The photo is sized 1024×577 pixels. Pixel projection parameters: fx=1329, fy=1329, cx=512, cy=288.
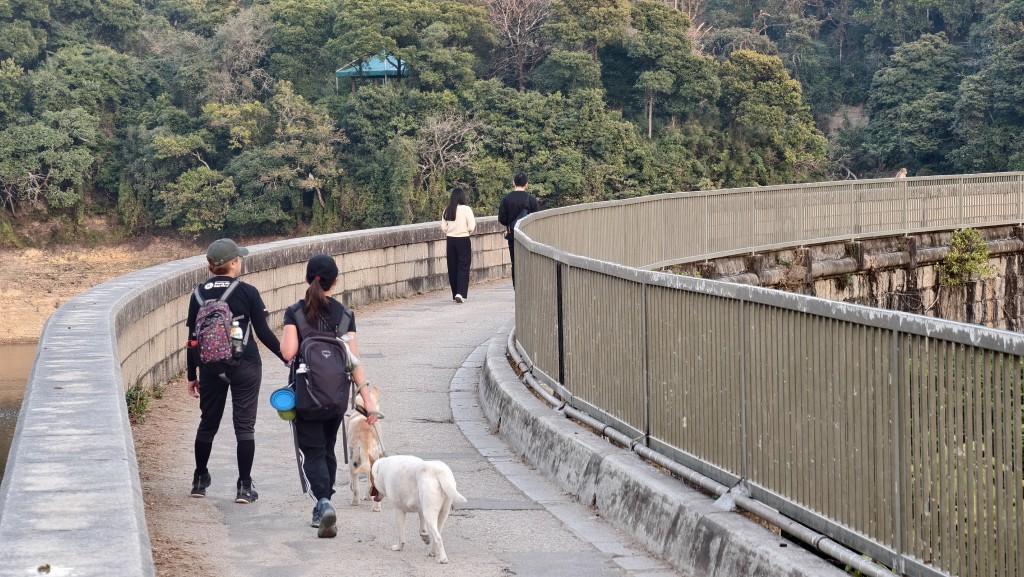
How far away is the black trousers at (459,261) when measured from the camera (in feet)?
55.9

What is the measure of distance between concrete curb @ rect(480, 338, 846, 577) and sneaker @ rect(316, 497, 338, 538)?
1491mm

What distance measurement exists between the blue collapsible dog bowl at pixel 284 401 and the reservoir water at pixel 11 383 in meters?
8.86

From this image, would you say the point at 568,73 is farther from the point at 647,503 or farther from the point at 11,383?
the point at 647,503

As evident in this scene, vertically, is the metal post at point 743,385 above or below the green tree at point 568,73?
below

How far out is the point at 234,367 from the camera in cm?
720

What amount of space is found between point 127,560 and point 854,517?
2.77 meters

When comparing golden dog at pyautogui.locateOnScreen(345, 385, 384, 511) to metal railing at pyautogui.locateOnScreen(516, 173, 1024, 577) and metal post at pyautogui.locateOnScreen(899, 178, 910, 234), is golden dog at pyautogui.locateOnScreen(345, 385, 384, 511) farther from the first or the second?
metal post at pyautogui.locateOnScreen(899, 178, 910, 234)

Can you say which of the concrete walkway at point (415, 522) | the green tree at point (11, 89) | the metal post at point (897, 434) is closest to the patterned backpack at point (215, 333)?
the concrete walkway at point (415, 522)

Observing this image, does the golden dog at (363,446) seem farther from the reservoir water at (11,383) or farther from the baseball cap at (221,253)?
the reservoir water at (11,383)

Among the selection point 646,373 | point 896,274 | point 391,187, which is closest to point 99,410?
point 646,373

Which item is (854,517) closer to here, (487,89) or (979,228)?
(979,228)

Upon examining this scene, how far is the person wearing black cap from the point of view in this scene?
6523 millimetres

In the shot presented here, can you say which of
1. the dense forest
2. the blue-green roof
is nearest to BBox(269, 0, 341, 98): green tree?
the dense forest

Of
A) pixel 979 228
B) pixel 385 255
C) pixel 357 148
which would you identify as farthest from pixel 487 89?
pixel 385 255
